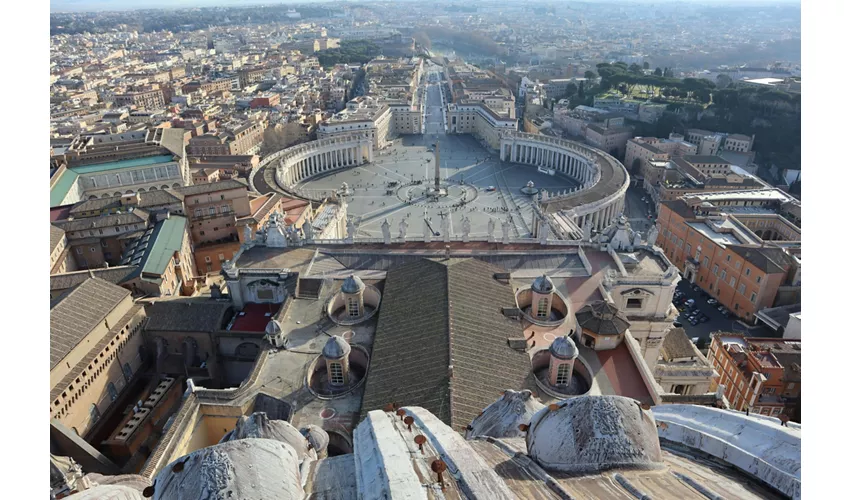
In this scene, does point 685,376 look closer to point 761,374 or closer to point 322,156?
point 761,374

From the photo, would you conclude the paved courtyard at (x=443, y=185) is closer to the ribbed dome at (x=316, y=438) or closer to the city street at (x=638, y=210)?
the city street at (x=638, y=210)

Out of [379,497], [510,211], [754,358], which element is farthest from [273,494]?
[510,211]

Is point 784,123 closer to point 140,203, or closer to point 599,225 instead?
point 599,225

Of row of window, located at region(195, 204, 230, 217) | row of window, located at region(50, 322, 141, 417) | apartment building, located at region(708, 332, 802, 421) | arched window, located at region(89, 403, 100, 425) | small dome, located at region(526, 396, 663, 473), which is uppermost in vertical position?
small dome, located at region(526, 396, 663, 473)

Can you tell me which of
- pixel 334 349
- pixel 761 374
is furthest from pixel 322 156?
pixel 761 374

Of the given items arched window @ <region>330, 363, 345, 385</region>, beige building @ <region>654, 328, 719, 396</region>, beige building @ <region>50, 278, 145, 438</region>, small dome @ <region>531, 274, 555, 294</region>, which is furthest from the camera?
beige building @ <region>654, 328, 719, 396</region>

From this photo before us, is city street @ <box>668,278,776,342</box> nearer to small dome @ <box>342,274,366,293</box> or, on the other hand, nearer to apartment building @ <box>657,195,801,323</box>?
apartment building @ <box>657,195,801,323</box>

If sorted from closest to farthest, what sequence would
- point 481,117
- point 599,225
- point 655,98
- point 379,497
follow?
point 379,497 < point 599,225 < point 481,117 < point 655,98

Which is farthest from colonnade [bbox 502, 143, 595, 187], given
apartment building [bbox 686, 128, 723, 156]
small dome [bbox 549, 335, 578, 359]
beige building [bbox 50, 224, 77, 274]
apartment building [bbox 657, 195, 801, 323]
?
beige building [bbox 50, 224, 77, 274]
